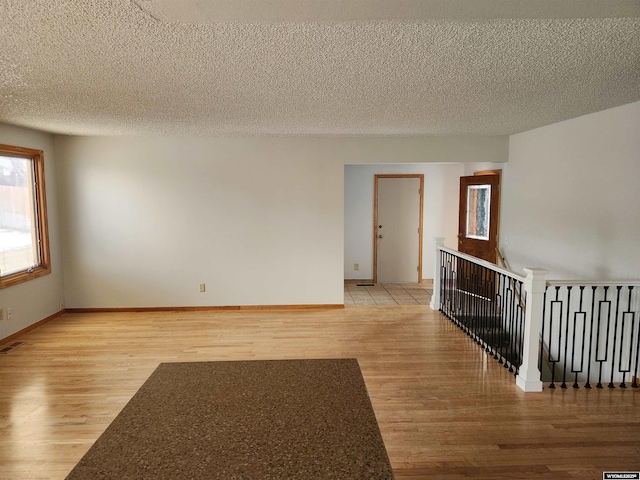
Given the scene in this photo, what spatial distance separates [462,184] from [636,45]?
524 centimetres

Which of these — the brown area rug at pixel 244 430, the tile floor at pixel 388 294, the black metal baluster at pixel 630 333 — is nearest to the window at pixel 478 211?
the tile floor at pixel 388 294

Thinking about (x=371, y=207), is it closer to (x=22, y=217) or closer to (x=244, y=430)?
(x=22, y=217)

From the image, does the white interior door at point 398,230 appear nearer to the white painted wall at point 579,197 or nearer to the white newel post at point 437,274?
the white newel post at point 437,274

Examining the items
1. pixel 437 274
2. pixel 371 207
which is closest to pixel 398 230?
pixel 371 207

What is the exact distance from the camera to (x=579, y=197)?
179 inches

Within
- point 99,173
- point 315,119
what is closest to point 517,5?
point 315,119

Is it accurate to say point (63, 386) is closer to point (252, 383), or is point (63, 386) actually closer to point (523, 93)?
point (252, 383)

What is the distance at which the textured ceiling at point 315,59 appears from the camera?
5.69ft

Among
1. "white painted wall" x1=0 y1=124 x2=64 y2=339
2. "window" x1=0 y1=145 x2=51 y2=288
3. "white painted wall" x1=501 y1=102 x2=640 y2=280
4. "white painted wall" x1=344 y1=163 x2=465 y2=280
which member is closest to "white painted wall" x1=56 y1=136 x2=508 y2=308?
"white painted wall" x1=0 y1=124 x2=64 y2=339

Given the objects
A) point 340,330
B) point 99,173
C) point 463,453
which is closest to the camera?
point 463,453

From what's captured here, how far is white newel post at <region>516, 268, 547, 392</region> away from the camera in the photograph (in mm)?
3586

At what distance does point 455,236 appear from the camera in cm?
812

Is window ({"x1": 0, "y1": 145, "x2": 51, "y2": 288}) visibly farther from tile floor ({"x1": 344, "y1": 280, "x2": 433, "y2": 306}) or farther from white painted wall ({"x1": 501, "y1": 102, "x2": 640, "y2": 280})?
white painted wall ({"x1": 501, "y1": 102, "x2": 640, "y2": 280})

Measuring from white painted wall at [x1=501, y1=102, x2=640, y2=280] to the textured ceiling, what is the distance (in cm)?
33
